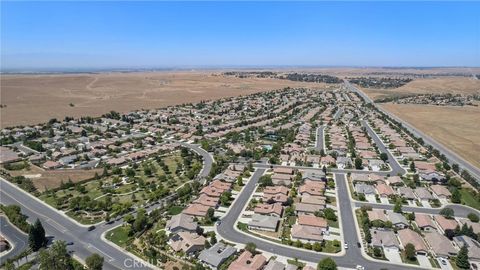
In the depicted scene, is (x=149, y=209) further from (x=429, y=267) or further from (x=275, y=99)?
(x=275, y=99)

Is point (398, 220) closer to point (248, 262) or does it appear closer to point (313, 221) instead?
point (313, 221)

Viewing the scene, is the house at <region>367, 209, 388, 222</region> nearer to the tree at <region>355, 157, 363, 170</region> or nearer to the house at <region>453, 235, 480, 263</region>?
the house at <region>453, 235, 480, 263</region>

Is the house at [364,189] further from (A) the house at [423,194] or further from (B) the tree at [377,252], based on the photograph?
(B) the tree at [377,252]

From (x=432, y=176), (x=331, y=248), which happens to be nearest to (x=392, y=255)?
(x=331, y=248)

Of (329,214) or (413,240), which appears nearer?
(413,240)

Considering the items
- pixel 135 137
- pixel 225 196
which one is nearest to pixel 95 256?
pixel 225 196

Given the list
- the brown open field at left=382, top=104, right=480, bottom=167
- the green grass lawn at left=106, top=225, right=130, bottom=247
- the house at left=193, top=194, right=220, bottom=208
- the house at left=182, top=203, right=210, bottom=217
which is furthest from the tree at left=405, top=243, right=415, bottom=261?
the brown open field at left=382, top=104, right=480, bottom=167

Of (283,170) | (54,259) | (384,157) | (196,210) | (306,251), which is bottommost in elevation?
(306,251)

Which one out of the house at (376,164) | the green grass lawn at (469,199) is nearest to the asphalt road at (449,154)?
the green grass lawn at (469,199)
